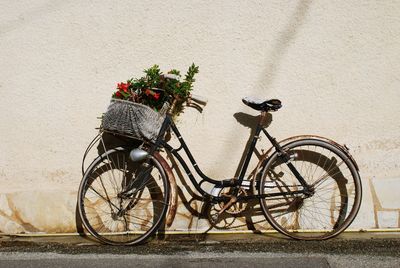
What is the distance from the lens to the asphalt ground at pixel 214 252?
4.82 meters

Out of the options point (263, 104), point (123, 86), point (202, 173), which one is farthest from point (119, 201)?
point (263, 104)

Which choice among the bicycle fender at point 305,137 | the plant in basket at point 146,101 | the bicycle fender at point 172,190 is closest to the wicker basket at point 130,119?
the plant in basket at point 146,101

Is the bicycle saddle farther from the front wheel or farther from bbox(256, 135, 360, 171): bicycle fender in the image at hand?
the front wheel

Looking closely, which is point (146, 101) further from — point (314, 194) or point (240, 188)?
point (314, 194)

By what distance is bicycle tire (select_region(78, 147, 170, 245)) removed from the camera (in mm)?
5699

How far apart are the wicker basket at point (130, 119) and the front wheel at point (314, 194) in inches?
54.6

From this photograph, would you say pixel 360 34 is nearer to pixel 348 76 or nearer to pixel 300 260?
pixel 348 76

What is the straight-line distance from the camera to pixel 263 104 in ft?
16.9

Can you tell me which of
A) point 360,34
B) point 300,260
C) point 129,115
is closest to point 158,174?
point 129,115

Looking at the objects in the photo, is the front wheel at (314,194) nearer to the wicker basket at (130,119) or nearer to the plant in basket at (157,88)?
the plant in basket at (157,88)

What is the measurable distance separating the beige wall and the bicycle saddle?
1.17ft

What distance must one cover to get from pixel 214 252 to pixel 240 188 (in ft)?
2.39

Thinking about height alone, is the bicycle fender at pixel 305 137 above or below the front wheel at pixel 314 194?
above

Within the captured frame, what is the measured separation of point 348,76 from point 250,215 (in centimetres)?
186
